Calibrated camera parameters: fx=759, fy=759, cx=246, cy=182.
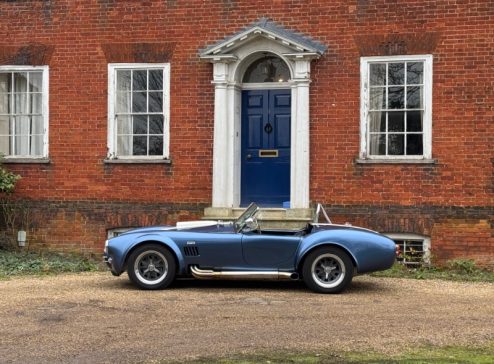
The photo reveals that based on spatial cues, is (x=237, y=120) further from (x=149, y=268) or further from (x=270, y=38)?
(x=149, y=268)

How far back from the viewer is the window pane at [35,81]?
46.1 feet

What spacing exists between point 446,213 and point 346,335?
5802 mm

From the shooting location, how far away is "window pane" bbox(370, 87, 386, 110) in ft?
41.8

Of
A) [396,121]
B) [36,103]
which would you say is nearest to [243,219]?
[396,121]

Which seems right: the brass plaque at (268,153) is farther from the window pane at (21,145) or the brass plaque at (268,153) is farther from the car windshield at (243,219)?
the window pane at (21,145)

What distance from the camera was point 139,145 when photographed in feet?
44.9

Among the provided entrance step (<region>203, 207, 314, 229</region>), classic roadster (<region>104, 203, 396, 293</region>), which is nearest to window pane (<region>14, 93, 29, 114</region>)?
entrance step (<region>203, 207, 314, 229</region>)

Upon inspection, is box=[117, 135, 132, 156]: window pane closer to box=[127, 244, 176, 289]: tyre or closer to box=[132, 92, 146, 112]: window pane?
box=[132, 92, 146, 112]: window pane

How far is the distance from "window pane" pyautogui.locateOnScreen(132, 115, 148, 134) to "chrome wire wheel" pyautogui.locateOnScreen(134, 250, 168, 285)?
4.35 m

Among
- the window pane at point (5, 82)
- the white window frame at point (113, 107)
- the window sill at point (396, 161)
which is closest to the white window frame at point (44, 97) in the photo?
the window pane at point (5, 82)

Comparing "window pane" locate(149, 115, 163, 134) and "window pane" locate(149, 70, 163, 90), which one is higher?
"window pane" locate(149, 70, 163, 90)

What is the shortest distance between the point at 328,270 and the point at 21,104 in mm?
7494

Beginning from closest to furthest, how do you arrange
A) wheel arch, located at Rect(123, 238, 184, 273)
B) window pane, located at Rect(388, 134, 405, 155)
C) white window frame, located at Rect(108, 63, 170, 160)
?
wheel arch, located at Rect(123, 238, 184, 273)
window pane, located at Rect(388, 134, 405, 155)
white window frame, located at Rect(108, 63, 170, 160)

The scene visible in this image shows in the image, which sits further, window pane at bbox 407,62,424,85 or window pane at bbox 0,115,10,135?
window pane at bbox 0,115,10,135
